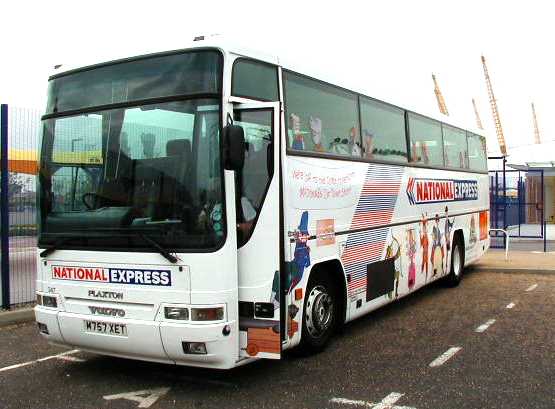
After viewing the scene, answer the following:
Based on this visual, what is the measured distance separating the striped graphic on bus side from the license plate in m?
2.59

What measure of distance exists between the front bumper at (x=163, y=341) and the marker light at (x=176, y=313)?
0.06 m

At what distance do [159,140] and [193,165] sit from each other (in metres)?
0.40

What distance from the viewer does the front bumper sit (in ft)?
15.2

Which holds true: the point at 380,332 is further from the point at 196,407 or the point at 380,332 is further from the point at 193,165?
the point at 193,165

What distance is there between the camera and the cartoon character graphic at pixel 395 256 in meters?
7.72

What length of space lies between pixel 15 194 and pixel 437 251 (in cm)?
669

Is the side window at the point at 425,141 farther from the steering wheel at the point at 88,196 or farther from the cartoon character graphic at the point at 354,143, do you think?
the steering wheel at the point at 88,196

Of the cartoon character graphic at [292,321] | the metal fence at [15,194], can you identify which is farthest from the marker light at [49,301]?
the metal fence at [15,194]

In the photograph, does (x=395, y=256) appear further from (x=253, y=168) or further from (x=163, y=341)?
(x=163, y=341)

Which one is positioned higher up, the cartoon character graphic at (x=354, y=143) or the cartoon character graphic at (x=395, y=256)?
the cartoon character graphic at (x=354, y=143)

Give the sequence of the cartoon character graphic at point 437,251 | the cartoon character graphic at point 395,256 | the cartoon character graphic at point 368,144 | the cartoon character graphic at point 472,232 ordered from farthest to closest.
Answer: the cartoon character graphic at point 472,232 → the cartoon character graphic at point 437,251 → the cartoon character graphic at point 395,256 → the cartoon character graphic at point 368,144

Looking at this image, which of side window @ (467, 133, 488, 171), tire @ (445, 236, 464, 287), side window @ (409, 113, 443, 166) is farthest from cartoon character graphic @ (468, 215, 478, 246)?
side window @ (409, 113, 443, 166)

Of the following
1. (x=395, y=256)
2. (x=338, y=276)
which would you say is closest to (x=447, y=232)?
(x=395, y=256)

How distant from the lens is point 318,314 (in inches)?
238
